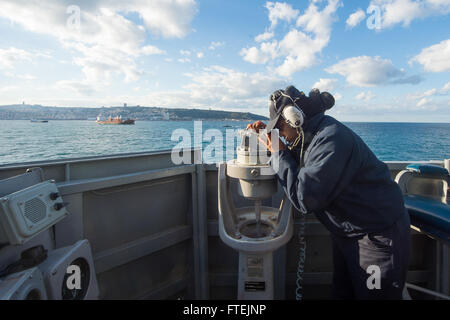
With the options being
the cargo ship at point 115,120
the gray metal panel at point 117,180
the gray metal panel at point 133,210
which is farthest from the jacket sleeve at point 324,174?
the cargo ship at point 115,120

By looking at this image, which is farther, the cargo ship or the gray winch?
the cargo ship

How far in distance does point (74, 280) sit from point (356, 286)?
1576mm

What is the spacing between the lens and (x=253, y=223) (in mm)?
1980

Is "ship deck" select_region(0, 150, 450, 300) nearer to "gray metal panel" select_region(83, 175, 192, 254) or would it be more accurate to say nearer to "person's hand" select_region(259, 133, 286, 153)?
"gray metal panel" select_region(83, 175, 192, 254)

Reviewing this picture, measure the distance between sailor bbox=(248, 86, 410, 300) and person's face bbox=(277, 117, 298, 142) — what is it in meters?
0.03

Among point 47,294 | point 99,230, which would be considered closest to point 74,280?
point 47,294

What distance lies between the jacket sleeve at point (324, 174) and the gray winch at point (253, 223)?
0.98 ft

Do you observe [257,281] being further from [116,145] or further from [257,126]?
[116,145]

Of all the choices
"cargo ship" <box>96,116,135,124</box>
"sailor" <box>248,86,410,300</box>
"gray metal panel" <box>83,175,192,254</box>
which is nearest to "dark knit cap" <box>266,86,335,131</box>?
"sailor" <box>248,86,410,300</box>

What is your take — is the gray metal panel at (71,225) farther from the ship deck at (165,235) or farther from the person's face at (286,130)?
the person's face at (286,130)

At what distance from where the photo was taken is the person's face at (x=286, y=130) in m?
1.58

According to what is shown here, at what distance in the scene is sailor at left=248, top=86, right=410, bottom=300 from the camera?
1.30 m
